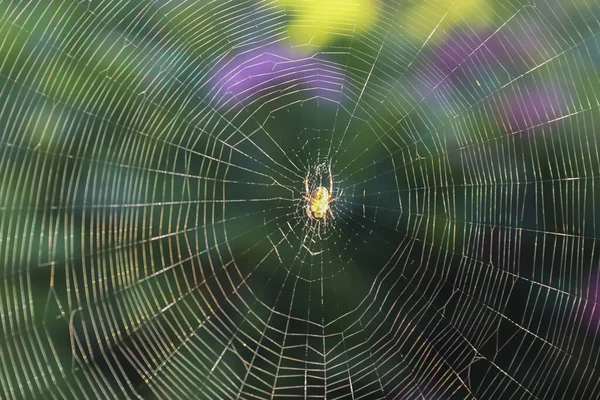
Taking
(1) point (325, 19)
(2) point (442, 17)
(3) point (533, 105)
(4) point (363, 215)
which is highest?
(2) point (442, 17)

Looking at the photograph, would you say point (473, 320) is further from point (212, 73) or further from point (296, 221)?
point (212, 73)

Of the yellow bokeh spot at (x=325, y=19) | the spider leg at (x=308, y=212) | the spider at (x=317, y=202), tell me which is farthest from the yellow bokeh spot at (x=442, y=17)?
the spider leg at (x=308, y=212)

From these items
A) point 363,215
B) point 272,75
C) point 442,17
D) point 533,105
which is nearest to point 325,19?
point 272,75

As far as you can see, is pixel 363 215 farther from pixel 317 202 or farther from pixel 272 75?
pixel 272 75

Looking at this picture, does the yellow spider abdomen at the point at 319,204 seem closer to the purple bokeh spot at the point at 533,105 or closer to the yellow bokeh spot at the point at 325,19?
the yellow bokeh spot at the point at 325,19

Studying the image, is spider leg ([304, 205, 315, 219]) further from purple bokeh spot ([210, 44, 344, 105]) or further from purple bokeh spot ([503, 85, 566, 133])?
purple bokeh spot ([503, 85, 566, 133])

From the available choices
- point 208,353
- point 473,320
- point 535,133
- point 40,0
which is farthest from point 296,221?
point 40,0

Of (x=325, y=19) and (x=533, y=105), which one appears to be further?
(x=533, y=105)
